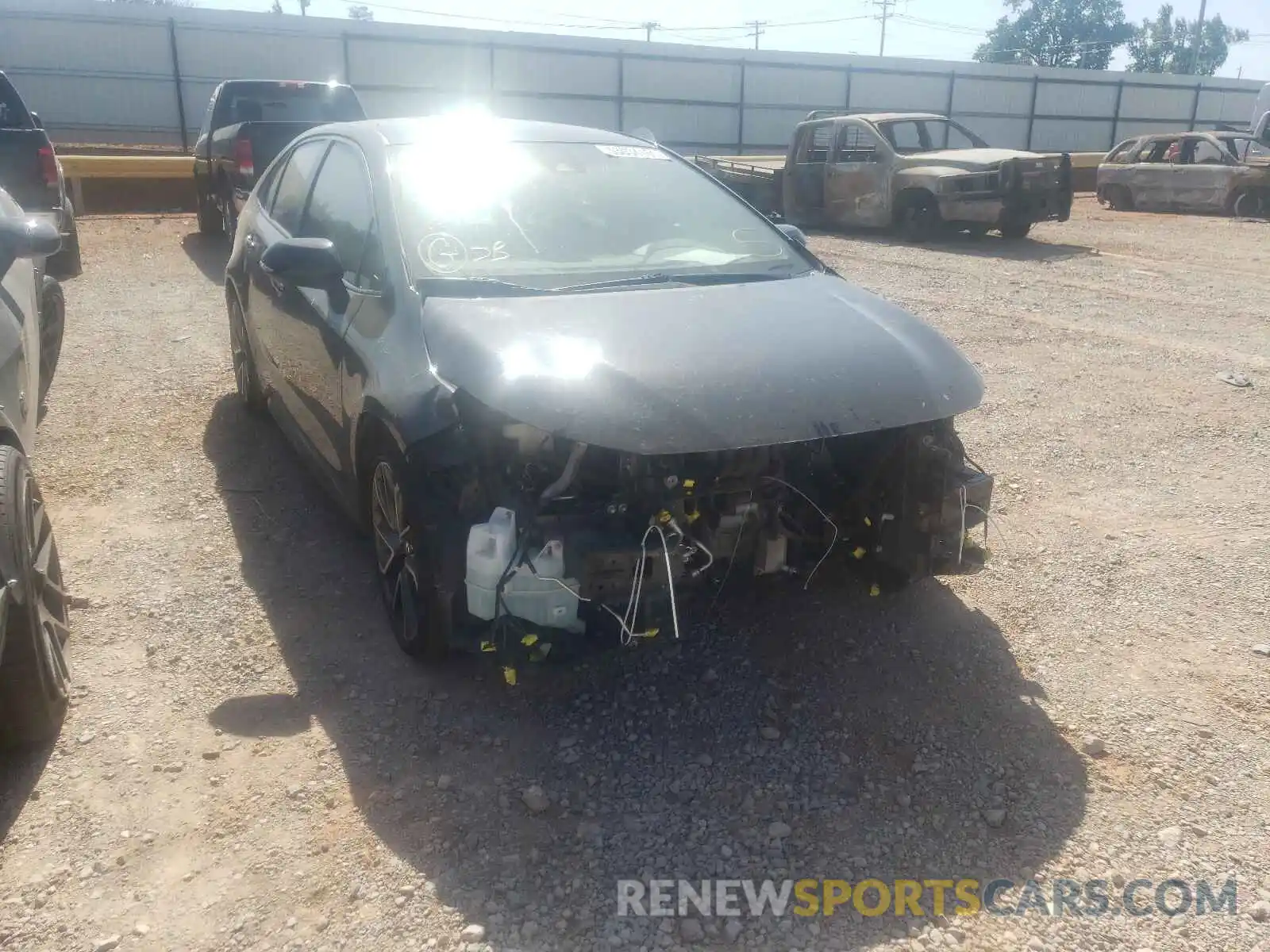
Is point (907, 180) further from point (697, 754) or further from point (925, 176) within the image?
point (697, 754)

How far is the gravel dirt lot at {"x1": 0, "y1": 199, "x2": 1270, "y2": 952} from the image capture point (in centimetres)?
249

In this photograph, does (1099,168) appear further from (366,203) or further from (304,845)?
(304,845)

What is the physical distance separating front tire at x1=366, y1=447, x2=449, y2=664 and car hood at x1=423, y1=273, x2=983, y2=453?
443 mm

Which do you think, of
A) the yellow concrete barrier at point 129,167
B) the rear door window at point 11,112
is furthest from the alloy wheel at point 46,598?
the yellow concrete barrier at point 129,167

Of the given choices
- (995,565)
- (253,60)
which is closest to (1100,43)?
(253,60)

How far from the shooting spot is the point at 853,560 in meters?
3.61

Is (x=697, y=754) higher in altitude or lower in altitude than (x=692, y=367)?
lower

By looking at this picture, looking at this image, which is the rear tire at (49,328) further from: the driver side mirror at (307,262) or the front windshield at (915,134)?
the front windshield at (915,134)

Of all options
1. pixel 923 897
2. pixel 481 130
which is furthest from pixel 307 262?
pixel 923 897

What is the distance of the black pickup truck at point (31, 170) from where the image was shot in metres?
8.80

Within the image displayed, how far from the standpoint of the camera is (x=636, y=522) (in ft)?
10.1

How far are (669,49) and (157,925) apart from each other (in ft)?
86.0

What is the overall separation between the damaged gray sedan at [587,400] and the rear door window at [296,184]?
44 cm

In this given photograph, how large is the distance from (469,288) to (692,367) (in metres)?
0.88
